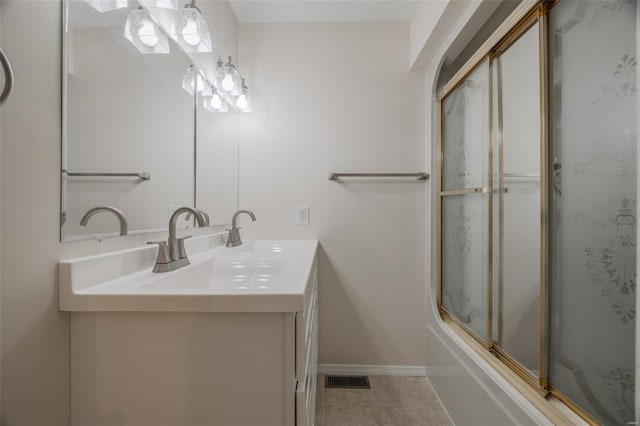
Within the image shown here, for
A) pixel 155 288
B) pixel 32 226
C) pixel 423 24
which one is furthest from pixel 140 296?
pixel 423 24

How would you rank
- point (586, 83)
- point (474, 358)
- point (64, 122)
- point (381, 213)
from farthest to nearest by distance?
point (381, 213) → point (474, 358) → point (586, 83) → point (64, 122)

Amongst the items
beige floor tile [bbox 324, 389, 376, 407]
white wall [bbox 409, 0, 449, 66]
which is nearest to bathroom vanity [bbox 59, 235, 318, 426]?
beige floor tile [bbox 324, 389, 376, 407]

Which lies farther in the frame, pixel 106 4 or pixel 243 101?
pixel 243 101

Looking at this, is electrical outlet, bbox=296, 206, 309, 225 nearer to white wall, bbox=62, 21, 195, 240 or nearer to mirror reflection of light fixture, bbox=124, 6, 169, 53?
white wall, bbox=62, 21, 195, 240

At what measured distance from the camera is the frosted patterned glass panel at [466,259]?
1.36 metres

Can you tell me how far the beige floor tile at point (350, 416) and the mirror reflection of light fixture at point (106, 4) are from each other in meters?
1.90

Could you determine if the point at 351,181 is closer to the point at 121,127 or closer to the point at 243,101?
the point at 243,101

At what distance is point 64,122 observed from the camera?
672 millimetres

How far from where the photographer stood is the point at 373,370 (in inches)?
72.7

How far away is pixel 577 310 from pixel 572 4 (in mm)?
935

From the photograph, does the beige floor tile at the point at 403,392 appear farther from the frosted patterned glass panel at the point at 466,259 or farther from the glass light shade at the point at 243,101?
the glass light shade at the point at 243,101

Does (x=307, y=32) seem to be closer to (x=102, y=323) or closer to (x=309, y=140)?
(x=309, y=140)

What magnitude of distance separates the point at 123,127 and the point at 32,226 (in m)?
0.41

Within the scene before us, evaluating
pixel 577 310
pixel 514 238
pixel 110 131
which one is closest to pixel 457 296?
pixel 514 238
